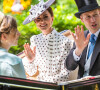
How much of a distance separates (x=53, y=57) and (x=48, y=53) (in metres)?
0.07

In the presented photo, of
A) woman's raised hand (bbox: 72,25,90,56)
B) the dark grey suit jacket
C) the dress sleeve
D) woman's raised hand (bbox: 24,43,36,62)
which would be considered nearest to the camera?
woman's raised hand (bbox: 72,25,90,56)

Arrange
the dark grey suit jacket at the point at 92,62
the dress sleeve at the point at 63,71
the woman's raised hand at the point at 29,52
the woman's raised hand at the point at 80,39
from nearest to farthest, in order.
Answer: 1. the woman's raised hand at the point at 80,39
2. the dark grey suit jacket at the point at 92,62
3. the woman's raised hand at the point at 29,52
4. the dress sleeve at the point at 63,71

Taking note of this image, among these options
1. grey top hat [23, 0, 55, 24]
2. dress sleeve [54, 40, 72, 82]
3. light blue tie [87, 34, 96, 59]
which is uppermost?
grey top hat [23, 0, 55, 24]

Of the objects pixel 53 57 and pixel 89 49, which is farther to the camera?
pixel 53 57

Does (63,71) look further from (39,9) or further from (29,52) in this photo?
(39,9)

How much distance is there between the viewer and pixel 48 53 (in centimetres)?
302

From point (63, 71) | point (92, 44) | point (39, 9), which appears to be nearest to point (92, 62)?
point (92, 44)

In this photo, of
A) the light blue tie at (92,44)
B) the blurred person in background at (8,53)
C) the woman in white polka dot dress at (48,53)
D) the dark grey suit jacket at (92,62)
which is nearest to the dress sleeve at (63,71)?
the woman in white polka dot dress at (48,53)

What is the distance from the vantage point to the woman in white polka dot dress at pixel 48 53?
2.96m

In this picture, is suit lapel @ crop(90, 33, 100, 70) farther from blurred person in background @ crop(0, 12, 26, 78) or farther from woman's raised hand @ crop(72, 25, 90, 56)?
blurred person in background @ crop(0, 12, 26, 78)

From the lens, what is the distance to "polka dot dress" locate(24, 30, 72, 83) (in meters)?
2.97

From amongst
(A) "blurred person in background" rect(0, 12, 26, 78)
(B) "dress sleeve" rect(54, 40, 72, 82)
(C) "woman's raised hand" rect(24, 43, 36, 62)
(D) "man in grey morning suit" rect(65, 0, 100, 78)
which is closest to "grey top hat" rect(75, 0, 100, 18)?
(D) "man in grey morning suit" rect(65, 0, 100, 78)

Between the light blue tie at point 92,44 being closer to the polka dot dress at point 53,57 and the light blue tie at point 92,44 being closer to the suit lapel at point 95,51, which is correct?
the suit lapel at point 95,51

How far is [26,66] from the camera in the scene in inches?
120
